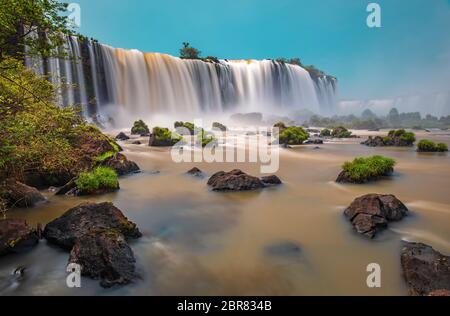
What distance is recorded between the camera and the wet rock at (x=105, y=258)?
12.2 feet

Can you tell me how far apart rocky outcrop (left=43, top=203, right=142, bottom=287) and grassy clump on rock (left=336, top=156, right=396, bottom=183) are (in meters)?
6.98

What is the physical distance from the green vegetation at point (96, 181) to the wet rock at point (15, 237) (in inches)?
117

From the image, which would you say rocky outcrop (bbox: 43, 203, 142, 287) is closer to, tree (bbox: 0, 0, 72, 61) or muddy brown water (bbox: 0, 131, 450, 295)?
muddy brown water (bbox: 0, 131, 450, 295)

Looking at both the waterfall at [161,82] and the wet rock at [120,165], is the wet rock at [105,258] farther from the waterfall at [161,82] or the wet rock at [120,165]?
the waterfall at [161,82]

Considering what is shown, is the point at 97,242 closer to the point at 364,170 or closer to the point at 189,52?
the point at 364,170

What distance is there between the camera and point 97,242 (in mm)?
3957

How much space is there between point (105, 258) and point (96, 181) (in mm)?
4754

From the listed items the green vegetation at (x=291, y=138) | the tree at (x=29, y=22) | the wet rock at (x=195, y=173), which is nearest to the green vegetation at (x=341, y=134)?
the green vegetation at (x=291, y=138)

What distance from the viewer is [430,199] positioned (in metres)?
7.27

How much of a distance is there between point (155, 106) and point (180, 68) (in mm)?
6870

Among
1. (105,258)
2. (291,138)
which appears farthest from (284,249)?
(291,138)

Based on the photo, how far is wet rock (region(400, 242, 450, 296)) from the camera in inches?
132

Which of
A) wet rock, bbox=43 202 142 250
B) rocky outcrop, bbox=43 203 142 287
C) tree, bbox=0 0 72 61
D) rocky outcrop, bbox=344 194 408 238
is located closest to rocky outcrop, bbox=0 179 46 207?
wet rock, bbox=43 202 142 250

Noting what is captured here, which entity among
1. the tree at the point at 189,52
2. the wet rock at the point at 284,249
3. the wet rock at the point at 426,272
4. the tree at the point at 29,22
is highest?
the tree at the point at 189,52
